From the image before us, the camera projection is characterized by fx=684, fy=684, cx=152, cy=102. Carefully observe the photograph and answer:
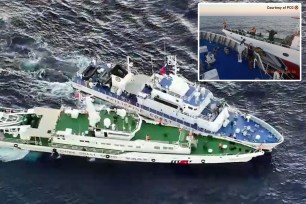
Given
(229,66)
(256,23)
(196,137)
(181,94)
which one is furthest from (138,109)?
(256,23)

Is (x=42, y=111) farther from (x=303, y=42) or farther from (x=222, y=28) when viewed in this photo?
(x=303, y=42)

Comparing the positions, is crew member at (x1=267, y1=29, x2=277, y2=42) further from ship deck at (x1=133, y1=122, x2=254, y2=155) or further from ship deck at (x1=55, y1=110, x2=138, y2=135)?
ship deck at (x1=55, y1=110, x2=138, y2=135)

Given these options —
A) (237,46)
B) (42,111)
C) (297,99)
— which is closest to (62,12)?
(42,111)

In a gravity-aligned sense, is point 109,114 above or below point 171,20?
below

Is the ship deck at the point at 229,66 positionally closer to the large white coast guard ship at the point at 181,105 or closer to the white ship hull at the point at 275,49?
the white ship hull at the point at 275,49

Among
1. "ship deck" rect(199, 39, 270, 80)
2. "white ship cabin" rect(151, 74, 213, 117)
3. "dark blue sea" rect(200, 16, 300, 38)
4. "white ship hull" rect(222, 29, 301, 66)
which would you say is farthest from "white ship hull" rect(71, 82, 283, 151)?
"dark blue sea" rect(200, 16, 300, 38)

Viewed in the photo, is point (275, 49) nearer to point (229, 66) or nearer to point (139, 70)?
point (229, 66)
